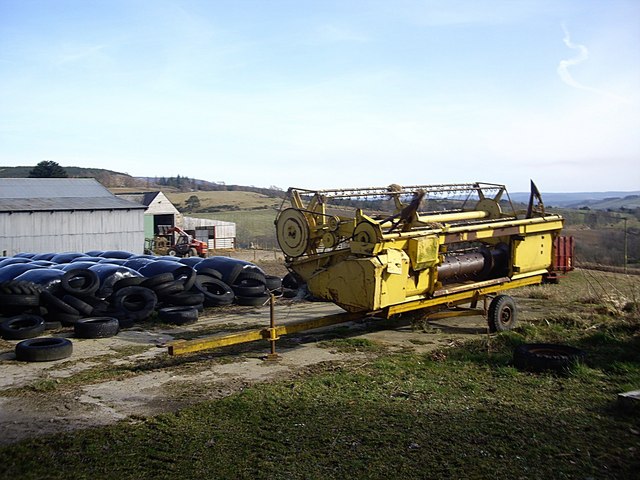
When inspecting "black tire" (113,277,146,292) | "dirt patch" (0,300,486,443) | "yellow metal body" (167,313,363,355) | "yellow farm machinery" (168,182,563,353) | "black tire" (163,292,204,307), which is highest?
"yellow farm machinery" (168,182,563,353)

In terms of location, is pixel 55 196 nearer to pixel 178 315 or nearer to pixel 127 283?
pixel 127 283

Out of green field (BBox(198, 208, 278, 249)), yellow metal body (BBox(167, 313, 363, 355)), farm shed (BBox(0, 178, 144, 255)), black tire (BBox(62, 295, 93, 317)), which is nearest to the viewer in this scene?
yellow metal body (BBox(167, 313, 363, 355))

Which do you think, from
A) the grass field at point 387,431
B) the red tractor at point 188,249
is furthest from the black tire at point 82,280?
the red tractor at point 188,249

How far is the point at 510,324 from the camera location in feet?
36.7

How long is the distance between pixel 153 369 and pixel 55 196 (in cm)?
2507

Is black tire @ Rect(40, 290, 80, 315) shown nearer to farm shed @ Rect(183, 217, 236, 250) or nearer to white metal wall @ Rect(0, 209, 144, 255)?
white metal wall @ Rect(0, 209, 144, 255)

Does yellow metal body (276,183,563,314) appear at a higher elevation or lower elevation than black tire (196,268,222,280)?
higher

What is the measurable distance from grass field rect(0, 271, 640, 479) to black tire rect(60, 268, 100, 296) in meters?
6.02

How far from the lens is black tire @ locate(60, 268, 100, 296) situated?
1208 centimetres

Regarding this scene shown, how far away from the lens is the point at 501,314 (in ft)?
36.3

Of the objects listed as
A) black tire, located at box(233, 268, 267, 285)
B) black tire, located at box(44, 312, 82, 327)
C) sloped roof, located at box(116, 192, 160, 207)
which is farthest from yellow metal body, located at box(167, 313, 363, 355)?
sloped roof, located at box(116, 192, 160, 207)

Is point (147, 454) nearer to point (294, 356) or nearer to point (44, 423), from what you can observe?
point (44, 423)

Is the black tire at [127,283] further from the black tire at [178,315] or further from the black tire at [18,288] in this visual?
the black tire at [18,288]

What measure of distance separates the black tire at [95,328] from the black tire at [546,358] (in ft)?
22.7
